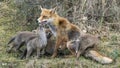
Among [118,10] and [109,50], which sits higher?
[118,10]

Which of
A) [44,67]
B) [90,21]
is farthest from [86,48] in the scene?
[90,21]

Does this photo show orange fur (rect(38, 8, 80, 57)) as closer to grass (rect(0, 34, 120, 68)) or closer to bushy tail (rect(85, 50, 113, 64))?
grass (rect(0, 34, 120, 68))

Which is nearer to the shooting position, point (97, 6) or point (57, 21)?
point (57, 21)

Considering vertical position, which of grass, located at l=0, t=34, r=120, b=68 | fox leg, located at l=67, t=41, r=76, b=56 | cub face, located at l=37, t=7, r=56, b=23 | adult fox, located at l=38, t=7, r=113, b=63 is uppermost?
cub face, located at l=37, t=7, r=56, b=23

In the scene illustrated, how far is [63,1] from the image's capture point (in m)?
9.66

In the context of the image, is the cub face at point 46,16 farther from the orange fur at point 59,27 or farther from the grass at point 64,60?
the grass at point 64,60

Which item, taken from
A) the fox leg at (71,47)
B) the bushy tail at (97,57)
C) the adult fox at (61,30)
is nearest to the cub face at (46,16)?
the adult fox at (61,30)

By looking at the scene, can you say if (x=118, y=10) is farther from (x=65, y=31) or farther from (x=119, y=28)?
(x=65, y=31)

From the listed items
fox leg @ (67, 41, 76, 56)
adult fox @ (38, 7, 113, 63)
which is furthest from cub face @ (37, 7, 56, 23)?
fox leg @ (67, 41, 76, 56)

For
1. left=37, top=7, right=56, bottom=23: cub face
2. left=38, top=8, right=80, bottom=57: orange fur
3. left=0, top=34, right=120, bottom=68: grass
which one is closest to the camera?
left=0, top=34, right=120, bottom=68: grass

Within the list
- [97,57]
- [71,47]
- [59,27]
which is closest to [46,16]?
[59,27]

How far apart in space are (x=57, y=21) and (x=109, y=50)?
1.24 meters

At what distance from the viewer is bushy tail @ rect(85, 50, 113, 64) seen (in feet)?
24.9

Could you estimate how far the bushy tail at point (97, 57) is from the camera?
7598 mm
